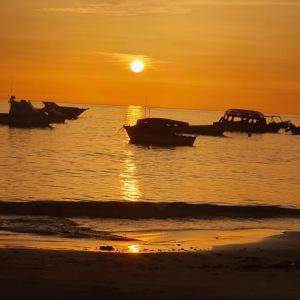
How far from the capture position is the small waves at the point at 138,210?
22.3 metres

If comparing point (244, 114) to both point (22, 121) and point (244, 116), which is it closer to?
point (244, 116)

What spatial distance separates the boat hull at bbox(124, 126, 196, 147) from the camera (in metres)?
69.5

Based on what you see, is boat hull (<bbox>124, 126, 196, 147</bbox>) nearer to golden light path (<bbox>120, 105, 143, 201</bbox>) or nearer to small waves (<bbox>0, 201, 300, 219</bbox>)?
golden light path (<bbox>120, 105, 143, 201</bbox>)

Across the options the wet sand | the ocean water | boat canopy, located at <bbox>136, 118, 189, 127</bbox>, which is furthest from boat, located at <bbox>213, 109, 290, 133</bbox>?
the wet sand

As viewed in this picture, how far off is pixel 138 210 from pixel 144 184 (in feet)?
43.8

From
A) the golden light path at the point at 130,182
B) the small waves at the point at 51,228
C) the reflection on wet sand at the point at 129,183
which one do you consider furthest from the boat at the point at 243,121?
the small waves at the point at 51,228

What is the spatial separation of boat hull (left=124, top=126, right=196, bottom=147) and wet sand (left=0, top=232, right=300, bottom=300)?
5537 cm

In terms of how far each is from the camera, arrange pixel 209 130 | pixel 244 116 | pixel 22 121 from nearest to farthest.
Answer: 1. pixel 22 121
2. pixel 244 116
3. pixel 209 130

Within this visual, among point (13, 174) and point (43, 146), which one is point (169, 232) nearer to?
point (13, 174)

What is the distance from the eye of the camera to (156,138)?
228ft

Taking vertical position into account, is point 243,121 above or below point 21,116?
above

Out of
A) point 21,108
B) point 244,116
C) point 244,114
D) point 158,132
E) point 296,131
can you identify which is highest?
point 244,114

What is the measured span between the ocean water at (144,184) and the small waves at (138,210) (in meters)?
0.07

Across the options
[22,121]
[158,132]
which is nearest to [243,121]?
[22,121]
